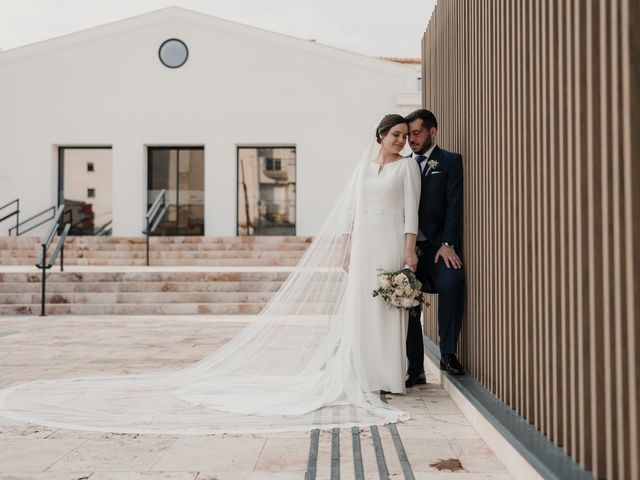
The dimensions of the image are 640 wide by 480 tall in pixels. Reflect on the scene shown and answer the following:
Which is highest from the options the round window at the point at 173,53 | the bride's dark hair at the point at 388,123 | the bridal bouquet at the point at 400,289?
the round window at the point at 173,53

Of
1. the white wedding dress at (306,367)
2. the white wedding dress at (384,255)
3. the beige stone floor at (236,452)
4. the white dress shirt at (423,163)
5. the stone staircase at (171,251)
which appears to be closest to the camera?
the beige stone floor at (236,452)

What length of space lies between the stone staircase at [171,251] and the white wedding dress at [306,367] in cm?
846

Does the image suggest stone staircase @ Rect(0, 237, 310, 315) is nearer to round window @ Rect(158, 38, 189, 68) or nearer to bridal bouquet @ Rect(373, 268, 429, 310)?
bridal bouquet @ Rect(373, 268, 429, 310)

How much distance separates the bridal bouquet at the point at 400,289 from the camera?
13.9 ft

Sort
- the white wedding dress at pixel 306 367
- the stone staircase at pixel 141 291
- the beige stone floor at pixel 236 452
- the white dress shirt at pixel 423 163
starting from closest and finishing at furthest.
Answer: the beige stone floor at pixel 236 452 → the white wedding dress at pixel 306 367 → the white dress shirt at pixel 423 163 → the stone staircase at pixel 141 291

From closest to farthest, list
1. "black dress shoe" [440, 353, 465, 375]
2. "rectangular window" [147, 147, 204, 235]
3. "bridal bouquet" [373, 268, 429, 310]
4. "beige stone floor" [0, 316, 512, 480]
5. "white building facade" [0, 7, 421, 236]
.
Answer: "beige stone floor" [0, 316, 512, 480], "bridal bouquet" [373, 268, 429, 310], "black dress shoe" [440, 353, 465, 375], "white building facade" [0, 7, 421, 236], "rectangular window" [147, 147, 204, 235]

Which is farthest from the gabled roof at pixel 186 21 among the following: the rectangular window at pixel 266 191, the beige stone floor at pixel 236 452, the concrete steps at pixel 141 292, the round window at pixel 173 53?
the beige stone floor at pixel 236 452

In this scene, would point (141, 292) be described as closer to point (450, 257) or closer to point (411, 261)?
point (411, 261)

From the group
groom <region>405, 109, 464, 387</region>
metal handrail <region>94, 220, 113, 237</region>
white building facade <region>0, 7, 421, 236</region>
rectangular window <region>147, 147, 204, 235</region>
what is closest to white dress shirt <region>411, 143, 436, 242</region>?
groom <region>405, 109, 464, 387</region>

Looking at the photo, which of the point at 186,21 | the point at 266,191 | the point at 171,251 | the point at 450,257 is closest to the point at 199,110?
the point at 186,21

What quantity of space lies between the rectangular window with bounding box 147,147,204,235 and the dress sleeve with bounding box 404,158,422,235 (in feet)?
44.2

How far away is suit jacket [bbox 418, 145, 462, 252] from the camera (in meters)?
4.51

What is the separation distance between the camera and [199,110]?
1705 cm

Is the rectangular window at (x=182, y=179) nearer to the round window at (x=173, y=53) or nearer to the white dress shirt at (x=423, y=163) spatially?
the round window at (x=173, y=53)
